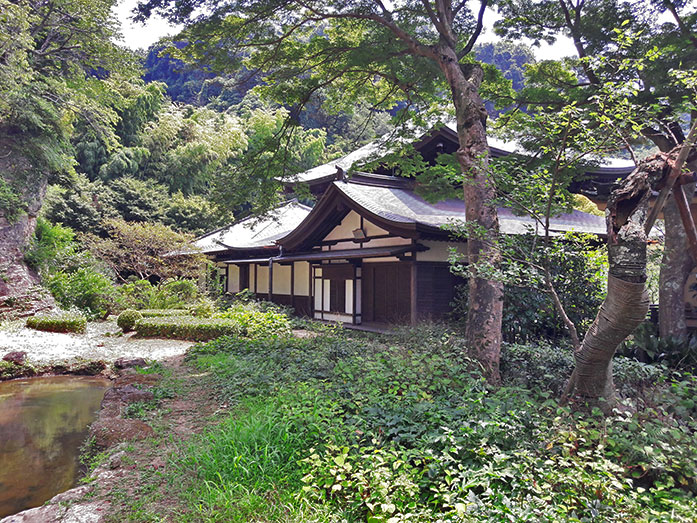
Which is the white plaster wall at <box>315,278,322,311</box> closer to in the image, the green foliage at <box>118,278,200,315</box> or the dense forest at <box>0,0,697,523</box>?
the dense forest at <box>0,0,697,523</box>

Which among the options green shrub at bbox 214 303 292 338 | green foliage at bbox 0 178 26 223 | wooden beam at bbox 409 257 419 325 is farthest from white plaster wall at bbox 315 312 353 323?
green foliage at bbox 0 178 26 223

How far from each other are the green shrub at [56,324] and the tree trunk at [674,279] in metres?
14.6

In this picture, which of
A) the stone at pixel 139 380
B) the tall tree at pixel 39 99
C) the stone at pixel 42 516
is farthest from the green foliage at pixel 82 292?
the stone at pixel 42 516

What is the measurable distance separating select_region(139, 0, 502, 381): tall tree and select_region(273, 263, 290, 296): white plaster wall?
29.7ft

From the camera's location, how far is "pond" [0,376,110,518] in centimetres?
428

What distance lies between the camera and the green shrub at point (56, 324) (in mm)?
12609

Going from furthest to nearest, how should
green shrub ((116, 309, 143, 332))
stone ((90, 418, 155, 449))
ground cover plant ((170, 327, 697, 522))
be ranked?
green shrub ((116, 309, 143, 332))
stone ((90, 418, 155, 449))
ground cover plant ((170, 327, 697, 522))

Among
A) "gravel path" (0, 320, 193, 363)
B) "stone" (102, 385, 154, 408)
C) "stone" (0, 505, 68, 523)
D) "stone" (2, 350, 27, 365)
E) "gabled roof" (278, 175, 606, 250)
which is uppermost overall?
"gabled roof" (278, 175, 606, 250)

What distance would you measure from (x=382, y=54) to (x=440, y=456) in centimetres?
688

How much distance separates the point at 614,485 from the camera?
257cm

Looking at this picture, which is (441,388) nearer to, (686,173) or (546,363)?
(546,363)

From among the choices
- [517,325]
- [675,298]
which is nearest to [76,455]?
[517,325]

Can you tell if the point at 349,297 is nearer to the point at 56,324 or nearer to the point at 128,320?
the point at 128,320

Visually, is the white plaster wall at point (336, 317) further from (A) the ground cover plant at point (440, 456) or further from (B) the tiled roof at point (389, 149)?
(A) the ground cover plant at point (440, 456)
